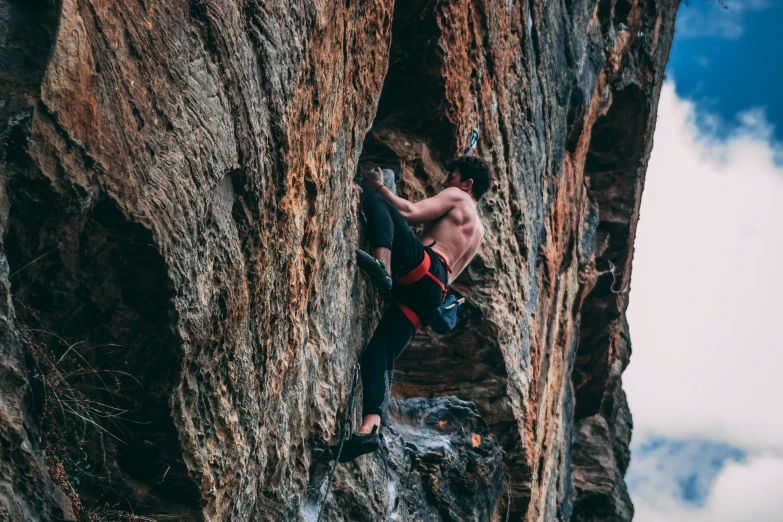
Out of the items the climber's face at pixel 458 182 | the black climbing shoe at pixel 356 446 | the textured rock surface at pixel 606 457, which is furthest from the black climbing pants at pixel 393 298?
the textured rock surface at pixel 606 457

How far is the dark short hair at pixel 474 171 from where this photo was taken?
7.05 m

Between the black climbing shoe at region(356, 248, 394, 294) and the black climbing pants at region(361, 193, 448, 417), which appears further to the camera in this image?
the black climbing pants at region(361, 193, 448, 417)

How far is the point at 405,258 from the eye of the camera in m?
6.46

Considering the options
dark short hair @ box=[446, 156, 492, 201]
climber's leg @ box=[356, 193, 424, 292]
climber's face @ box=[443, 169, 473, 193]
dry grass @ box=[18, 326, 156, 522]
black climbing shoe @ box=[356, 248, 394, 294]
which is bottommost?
dry grass @ box=[18, 326, 156, 522]

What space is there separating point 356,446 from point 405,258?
1.59 metres

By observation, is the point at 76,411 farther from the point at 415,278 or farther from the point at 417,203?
the point at 417,203

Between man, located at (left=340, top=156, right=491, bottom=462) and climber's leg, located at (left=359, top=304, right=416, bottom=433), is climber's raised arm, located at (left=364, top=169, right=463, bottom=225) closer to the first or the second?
man, located at (left=340, top=156, right=491, bottom=462)

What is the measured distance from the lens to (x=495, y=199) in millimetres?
8305

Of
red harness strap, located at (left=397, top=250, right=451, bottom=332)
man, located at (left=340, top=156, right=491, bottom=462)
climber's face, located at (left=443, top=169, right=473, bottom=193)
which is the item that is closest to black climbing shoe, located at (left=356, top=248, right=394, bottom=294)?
man, located at (left=340, top=156, right=491, bottom=462)

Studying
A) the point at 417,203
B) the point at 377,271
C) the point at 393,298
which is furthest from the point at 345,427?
the point at 417,203

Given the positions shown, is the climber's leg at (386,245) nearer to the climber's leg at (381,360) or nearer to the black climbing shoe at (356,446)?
the climber's leg at (381,360)

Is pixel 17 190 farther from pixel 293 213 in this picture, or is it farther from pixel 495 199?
pixel 495 199

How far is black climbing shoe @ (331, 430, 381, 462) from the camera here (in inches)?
218

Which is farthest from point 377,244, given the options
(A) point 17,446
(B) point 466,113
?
(A) point 17,446
